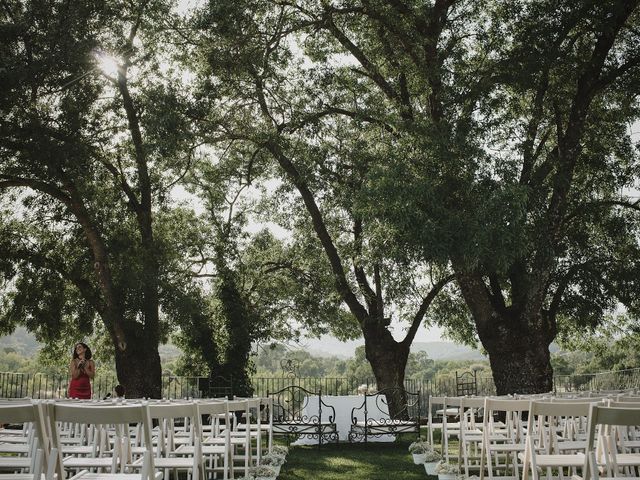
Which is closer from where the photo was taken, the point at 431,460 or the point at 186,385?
the point at 431,460

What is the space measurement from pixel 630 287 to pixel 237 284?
10019 millimetres

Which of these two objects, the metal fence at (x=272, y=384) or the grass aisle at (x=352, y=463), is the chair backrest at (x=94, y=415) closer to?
the grass aisle at (x=352, y=463)

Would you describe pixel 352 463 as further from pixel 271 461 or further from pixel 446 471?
pixel 446 471

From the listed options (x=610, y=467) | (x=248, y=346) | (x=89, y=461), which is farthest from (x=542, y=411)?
(x=248, y=346)

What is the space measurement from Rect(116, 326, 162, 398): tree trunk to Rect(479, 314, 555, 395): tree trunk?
784 centimetres

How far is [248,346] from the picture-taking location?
17.8m

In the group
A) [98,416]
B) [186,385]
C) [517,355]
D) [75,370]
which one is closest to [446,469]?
[98,416]

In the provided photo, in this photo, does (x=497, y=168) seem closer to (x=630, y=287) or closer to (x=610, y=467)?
(x=630, y=287)

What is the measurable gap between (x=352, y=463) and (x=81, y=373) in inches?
178

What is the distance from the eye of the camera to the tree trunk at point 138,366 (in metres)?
15.9

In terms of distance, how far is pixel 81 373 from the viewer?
35.1ft

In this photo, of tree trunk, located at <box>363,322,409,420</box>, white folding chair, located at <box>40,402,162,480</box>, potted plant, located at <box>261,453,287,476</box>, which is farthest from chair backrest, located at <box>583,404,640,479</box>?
tree trunk, located at <box>363,322,409,420</box>

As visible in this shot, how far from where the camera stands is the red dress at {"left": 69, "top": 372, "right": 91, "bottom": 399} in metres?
10.6

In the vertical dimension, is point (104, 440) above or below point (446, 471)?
above
